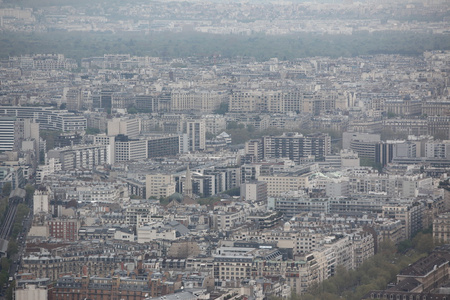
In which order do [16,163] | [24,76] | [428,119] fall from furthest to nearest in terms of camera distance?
[24,76] → [428,119] → [16,163]

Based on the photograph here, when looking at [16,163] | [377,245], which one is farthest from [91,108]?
[377,245]

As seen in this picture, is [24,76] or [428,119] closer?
[428,119]

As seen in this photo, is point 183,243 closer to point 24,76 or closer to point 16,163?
point 16,163

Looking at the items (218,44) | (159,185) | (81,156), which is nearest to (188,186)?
(159,185)

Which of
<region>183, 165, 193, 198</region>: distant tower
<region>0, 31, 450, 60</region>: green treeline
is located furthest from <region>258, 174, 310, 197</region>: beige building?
<region>0, 31, 450, 60</region>: green treeline

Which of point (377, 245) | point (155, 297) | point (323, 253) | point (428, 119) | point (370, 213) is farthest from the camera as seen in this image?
point (428, 119)

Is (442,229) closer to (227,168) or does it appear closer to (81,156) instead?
(227,168)
